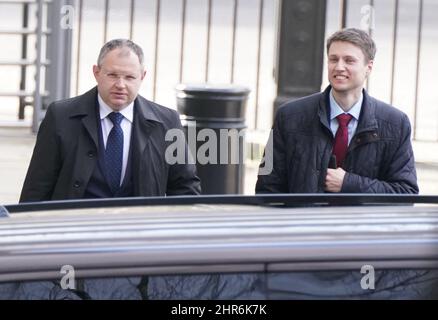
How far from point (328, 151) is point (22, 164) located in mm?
6208

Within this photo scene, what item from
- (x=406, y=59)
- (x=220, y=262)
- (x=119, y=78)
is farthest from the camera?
(x=406, y=59)

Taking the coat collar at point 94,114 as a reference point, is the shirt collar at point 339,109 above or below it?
above

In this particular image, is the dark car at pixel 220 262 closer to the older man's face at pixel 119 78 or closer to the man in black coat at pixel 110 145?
the man in black coat at pixel 110 145

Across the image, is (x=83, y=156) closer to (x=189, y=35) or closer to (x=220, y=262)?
(x=220, y=262)

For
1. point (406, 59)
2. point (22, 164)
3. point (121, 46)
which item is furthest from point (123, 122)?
point (406, 59)

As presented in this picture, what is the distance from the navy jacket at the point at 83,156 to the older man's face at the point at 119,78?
0.08m

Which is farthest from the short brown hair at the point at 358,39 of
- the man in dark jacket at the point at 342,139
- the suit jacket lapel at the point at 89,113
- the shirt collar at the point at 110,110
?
the suit jacket lapel at the point at 89,113

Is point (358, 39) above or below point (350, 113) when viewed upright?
above

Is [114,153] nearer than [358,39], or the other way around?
[114,153]

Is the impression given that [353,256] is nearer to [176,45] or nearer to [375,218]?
[375,218]

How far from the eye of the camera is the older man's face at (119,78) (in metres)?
5.79

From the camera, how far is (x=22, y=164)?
11664 millimetres
